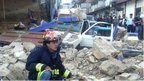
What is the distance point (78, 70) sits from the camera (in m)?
11.9

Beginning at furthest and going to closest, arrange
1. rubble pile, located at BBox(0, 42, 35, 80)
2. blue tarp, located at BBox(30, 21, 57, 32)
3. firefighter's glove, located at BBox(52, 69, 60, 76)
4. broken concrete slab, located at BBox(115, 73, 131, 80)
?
blue tarp, located at BBox(30, 21, 57, 32)
rubble pile, located at BBox(0, 42, 35, 80)
broken concrete slab, located at BBox(115, 73, 131, 80)
firefighter's glove, located at BBox(52, 69, 60, 76)

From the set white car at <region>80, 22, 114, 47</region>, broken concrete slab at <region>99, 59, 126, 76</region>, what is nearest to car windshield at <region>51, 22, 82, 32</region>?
white car at <region>80, 22, 114, 47</region>

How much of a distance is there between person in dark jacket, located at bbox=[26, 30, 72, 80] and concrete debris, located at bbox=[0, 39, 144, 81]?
513cm

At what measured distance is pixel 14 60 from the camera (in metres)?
12.2

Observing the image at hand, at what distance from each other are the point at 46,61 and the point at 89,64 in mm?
7015

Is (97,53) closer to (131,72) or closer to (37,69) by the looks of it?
(131,72)

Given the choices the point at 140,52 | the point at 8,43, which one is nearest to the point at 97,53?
the point at 140,52

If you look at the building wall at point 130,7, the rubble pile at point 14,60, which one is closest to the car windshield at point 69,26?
the rubble pile at point 14,60

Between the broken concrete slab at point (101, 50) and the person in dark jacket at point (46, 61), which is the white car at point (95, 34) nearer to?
the broken concrete slab at point (101, 50)

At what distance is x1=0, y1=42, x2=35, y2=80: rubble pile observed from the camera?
34.5 ft

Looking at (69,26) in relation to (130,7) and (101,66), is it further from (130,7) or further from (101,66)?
(130,7)

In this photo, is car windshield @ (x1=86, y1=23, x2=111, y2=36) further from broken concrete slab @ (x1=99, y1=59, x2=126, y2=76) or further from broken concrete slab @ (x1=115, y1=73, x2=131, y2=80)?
broken concrete slab @ (x1=115, y1=73, x2=131, y2=80)

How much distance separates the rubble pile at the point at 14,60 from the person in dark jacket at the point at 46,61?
204 inches

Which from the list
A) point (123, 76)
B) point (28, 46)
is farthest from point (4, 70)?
point (123, 76)
